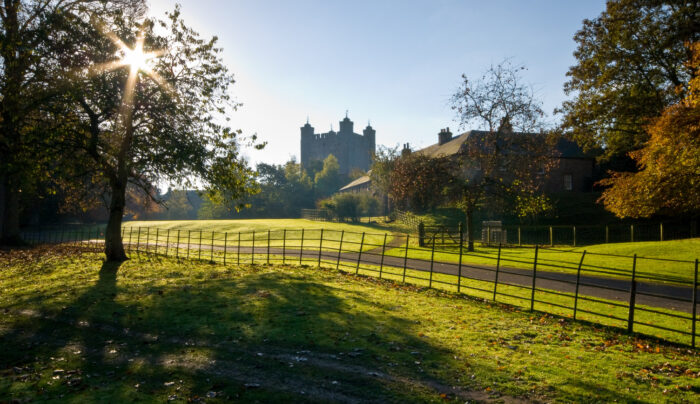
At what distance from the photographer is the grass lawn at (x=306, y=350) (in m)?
6.02

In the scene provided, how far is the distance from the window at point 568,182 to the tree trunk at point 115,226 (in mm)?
49330

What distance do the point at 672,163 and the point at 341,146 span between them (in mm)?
122657

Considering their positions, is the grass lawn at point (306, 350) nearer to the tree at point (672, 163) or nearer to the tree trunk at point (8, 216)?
the tree at point (672, 163)

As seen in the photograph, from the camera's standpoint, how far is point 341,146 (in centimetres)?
13988

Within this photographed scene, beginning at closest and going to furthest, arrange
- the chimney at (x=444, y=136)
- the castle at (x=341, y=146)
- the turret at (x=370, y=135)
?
the chimney at (x=444, y=136)
the castle at (x=341, y=146)
the turret at (x=370, y=135)

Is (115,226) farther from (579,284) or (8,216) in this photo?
(579,284)

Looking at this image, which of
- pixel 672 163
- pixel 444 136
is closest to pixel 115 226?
pixel 672 163

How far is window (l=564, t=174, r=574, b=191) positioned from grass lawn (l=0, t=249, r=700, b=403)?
44422 mm

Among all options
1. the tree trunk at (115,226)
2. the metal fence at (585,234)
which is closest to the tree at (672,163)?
the metal fence at (585,234)

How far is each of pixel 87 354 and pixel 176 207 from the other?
92751mm

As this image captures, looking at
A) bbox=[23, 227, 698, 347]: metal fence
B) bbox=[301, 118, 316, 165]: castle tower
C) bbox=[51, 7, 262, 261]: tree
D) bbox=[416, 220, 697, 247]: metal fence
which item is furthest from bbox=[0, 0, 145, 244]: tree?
bbox=[301, 118, 316, 165]: castle tower

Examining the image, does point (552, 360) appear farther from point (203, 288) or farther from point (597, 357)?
point (203, 288)

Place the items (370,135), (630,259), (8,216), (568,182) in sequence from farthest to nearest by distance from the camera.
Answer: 1. (370,135)
2. (568,182)
3. (8,216)
4. (630,259)

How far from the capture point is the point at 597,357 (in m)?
7.54
